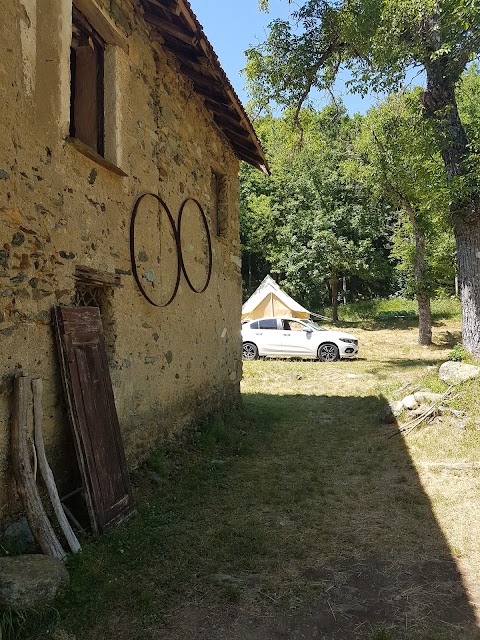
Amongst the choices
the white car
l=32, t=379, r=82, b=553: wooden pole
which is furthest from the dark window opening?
the white car

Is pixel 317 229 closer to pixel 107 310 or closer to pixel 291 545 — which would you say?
pixel 107 310

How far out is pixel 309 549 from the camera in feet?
12.1

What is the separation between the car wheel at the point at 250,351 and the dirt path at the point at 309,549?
9.43 meters

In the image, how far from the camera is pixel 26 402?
10.4 feet

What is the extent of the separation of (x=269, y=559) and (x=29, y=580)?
1.67m

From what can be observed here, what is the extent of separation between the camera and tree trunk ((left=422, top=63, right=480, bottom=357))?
29.5ft

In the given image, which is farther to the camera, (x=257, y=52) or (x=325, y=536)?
(x=257, y=52)

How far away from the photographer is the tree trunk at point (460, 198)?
8.98 meters

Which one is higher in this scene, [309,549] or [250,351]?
[250,351]

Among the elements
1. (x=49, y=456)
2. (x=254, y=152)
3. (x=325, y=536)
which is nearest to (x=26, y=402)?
(x=49, y=456)

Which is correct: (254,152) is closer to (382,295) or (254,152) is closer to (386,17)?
(386,17)

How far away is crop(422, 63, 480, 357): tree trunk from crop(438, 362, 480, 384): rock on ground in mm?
1295

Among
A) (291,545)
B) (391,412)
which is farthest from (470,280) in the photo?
(291,545)

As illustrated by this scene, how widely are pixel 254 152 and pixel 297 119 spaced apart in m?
4.09
